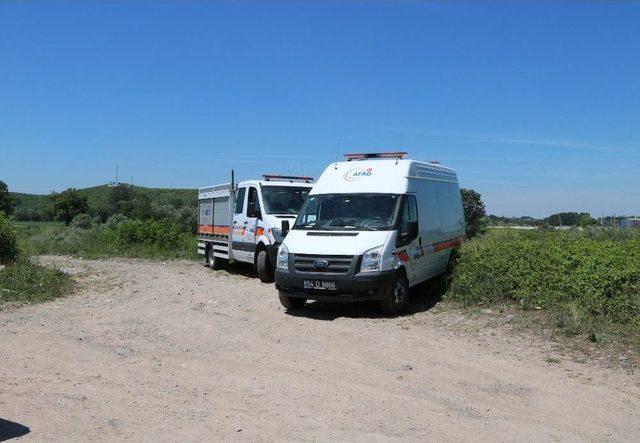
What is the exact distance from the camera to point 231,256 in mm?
17344

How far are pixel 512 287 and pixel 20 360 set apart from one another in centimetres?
752

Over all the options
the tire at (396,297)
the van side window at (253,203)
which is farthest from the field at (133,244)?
the tire at (396,297)

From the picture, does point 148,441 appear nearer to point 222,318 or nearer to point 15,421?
point 15,421

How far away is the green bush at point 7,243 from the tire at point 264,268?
7990mm

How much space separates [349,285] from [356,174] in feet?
8.79

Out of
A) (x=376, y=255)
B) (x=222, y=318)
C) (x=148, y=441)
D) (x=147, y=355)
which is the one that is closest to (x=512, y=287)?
(x=376, y=255)

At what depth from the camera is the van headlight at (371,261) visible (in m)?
9.94

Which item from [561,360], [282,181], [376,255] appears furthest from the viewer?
[282,181]

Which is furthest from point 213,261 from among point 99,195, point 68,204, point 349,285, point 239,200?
point 99,195

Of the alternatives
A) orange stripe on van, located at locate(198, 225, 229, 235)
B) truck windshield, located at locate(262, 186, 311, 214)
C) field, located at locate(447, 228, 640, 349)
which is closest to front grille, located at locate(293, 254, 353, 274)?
field, located at locate(447, 228, 640, 349)

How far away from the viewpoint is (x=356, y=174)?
1173cm

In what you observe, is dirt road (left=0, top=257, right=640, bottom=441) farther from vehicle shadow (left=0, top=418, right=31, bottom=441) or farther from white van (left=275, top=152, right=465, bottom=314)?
white van (left=275, top=152, right=465, bottom=314)

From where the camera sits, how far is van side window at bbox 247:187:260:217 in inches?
618

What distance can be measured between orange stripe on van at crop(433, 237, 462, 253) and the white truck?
3.97 m
